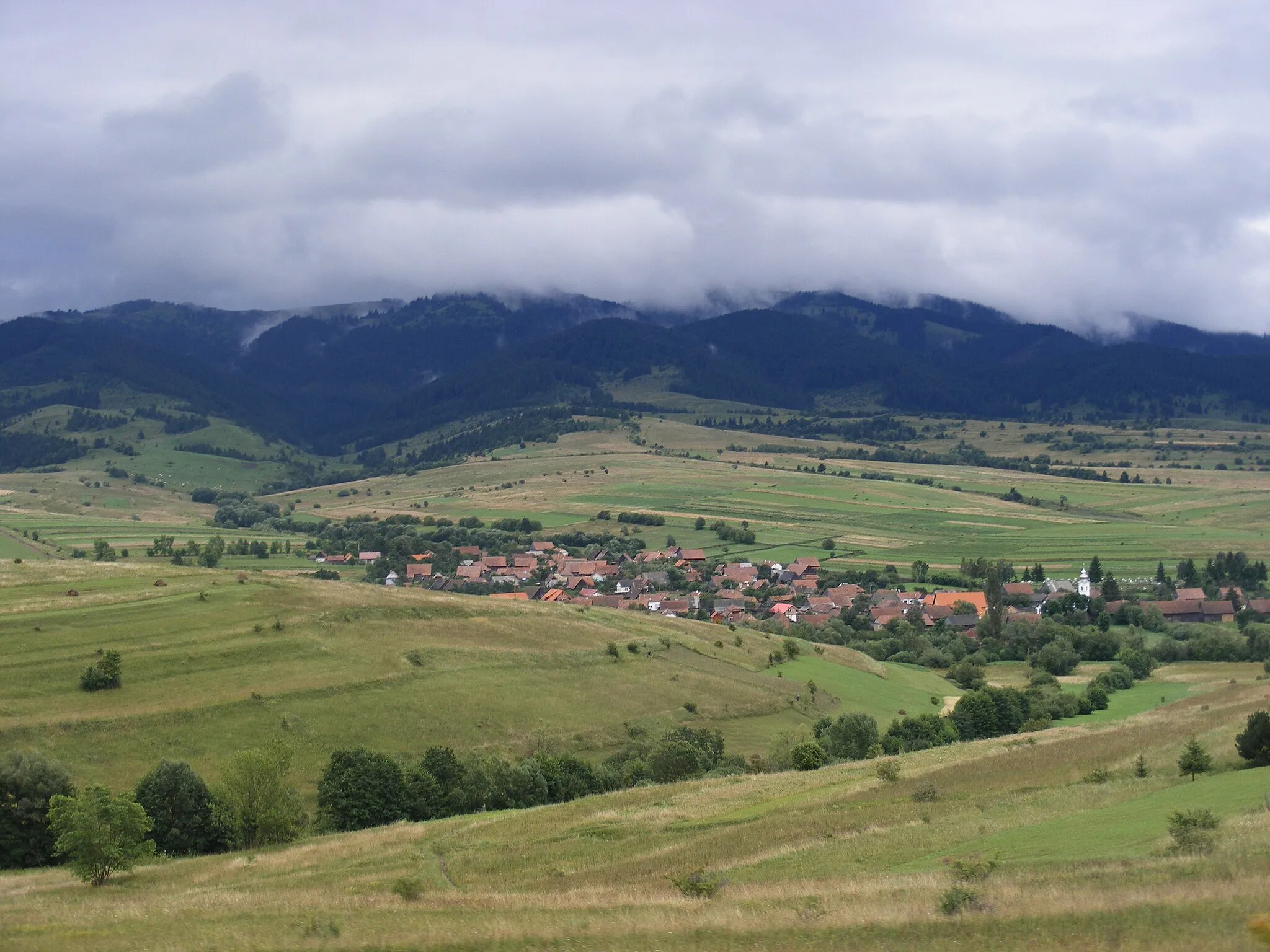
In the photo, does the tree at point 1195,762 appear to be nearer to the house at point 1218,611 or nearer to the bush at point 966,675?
the bush at point 966,675

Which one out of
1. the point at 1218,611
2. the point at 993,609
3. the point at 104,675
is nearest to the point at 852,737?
the point at 104,675

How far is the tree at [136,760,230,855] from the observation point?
2244 inches

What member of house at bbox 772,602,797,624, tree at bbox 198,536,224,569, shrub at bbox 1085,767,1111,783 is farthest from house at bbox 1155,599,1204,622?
tree at bbox 198,536,224,569

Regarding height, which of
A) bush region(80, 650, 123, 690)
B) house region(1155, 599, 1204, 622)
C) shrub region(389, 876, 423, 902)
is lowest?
house region(1155, 599, 1204, 622)

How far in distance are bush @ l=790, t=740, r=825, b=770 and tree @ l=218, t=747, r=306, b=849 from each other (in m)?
31.3

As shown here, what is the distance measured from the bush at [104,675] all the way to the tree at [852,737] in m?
48.7

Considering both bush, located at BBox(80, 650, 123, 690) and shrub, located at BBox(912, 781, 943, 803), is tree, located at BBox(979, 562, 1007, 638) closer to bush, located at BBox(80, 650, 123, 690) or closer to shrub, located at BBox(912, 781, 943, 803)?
shrub, located at BBox(912, 781, 943, 803)

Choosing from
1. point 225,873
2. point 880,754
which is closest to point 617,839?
point 225,873

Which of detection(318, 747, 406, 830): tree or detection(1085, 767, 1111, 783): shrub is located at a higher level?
detection(1085, 767, 1111, 783): shrub

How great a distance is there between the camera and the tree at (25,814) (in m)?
54.0

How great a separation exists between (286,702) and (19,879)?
3244cm

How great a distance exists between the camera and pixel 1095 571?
171250 mm

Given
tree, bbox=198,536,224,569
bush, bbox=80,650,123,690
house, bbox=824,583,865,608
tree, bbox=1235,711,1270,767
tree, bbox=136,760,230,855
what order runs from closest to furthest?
tree, bbox=1235,711,1270,767
tree, bbox=136,760,230,855
bush, bbox=80,650,123,690
tree, bbox=198,536,224,569
house, bbox=824,583,865,608

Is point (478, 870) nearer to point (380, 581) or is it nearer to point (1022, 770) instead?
point (1022, 770)
